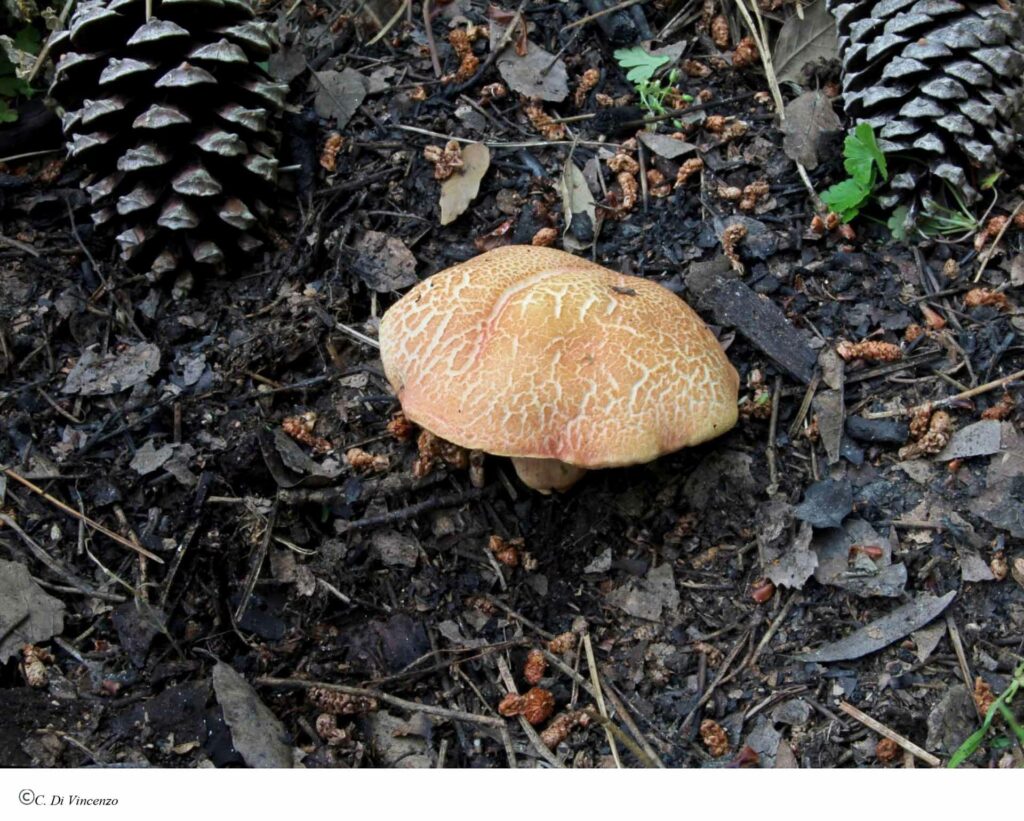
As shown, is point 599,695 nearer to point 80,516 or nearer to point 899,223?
point 80,516

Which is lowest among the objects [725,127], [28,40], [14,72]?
[725,127]

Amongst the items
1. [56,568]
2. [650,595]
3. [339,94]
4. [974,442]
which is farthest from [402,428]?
[974,442]

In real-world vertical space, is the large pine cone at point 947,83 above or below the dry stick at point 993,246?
above

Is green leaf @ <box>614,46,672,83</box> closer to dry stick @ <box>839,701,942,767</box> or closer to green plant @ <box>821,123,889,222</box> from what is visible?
green plant @ <box>821,123,889,222</box>

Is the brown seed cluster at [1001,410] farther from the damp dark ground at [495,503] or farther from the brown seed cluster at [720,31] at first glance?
the brown seed cluster at [720,31]

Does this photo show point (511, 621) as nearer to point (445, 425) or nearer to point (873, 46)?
point (445, 425)

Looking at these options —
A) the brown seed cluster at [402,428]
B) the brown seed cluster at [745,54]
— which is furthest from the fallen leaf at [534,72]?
the brown seed cluster at [402,428]

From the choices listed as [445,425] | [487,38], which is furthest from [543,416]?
[487,38]

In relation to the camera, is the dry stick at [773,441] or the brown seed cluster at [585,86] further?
the brown seed cluster at [585,86]
